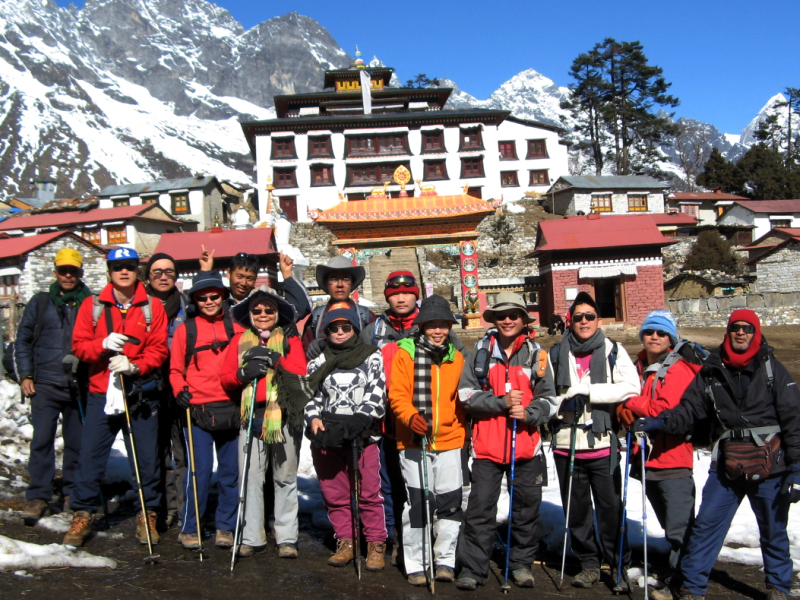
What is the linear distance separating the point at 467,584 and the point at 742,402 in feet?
7.42

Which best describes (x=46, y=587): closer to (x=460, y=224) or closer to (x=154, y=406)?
(x=154, y=406)

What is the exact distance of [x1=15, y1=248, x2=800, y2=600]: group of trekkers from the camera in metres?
4.24

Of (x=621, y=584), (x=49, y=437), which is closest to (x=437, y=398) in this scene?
(x=621, y=584)

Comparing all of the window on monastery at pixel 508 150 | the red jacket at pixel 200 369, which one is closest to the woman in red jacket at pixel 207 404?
the red jacket at pixel 200 369

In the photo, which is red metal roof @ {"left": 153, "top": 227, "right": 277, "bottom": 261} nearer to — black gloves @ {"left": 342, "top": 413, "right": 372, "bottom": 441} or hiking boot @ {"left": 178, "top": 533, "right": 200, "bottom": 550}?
hiking boot @ {"left": 178, "top": 533, "right": 200, "bottom": 550}

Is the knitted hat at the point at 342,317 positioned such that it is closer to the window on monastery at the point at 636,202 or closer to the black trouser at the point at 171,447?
the black trouser at the point at 171,447

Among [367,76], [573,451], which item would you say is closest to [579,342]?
[573,451]

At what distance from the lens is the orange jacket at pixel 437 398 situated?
Answer: 462 centimetres

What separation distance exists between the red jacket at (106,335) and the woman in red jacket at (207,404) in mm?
205

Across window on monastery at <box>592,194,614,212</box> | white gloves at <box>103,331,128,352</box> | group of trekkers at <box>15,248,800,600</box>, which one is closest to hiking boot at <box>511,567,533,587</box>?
group of trekkers at <box>15,248,800,600</box>

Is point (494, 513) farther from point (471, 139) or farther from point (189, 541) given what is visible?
point (471, 139)

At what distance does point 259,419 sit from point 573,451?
94.2 inches

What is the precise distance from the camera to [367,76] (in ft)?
148

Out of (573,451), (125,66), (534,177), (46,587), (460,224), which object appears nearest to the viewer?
(46,587)
